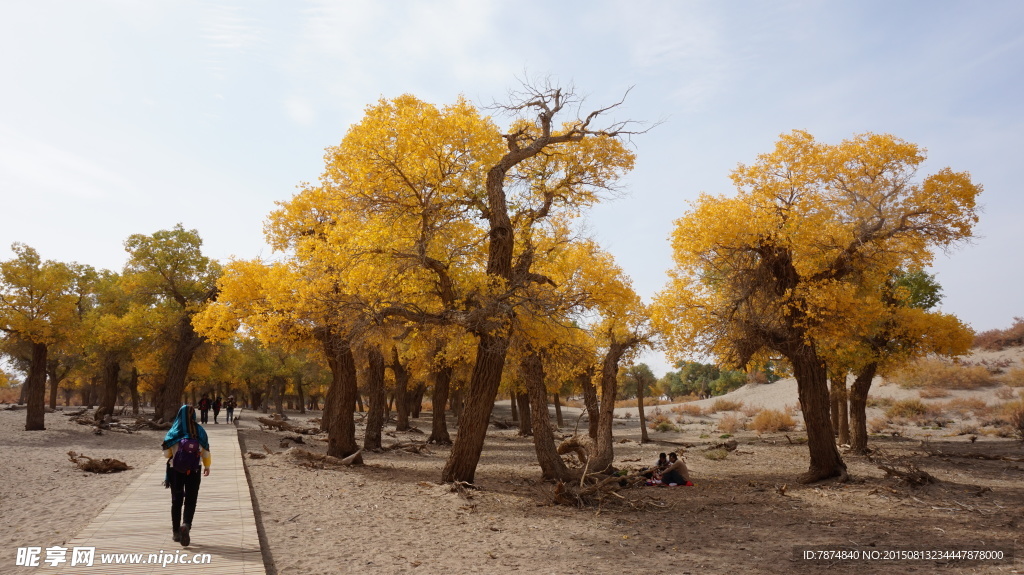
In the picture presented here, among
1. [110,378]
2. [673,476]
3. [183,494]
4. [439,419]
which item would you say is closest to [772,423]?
[439,419]

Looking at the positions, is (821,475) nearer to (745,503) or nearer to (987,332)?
(745,503)

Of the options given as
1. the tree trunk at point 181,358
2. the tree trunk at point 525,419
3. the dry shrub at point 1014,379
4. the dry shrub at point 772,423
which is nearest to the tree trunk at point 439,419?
the tree trunk at point 525,419

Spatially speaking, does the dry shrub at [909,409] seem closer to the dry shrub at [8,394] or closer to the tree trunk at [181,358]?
the tree trunk at [181,358]

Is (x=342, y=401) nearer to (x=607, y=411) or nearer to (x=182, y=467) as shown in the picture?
(x=607, y=411)

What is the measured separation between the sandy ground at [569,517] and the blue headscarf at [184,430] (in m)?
1.70

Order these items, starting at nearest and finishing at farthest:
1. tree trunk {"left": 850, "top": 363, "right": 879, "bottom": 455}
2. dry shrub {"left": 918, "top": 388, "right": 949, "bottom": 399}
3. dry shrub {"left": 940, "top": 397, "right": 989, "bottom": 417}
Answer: tree trunk {"left": 850, "top": 363, "right": 879, "bottom": 455} < dry shrub {"left": 940, "top": 397, "right": 989, "bottom": 417} < dry shrub {"left": 918, "top": 388, "right": 949, "bottom": 399}

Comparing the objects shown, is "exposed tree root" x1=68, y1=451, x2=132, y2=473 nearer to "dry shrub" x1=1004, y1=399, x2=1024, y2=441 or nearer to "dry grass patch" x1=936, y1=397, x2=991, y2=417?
"dry shrub" x1=1004, y1=399, x2=1024, y2=441

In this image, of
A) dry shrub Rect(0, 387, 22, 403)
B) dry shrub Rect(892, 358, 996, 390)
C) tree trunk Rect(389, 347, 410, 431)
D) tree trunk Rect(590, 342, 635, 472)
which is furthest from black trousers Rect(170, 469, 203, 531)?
dry shrub Rect(0, 387, 22, 403)

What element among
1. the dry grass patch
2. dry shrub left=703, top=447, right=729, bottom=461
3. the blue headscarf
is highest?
the blue headscarf

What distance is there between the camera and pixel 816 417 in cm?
1346

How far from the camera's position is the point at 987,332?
48875 mm

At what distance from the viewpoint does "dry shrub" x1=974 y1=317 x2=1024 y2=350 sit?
46094 mm

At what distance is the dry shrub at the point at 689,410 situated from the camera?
49.2m

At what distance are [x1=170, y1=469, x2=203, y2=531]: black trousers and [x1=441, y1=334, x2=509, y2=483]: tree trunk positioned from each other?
573cm
